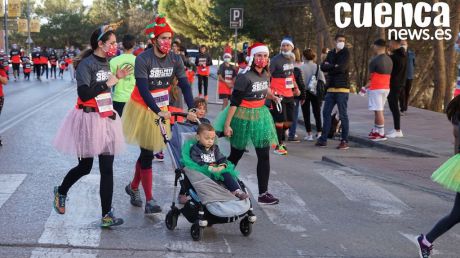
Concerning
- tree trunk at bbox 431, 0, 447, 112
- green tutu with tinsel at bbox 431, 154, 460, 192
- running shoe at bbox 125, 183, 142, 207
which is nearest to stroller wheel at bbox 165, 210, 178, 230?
running shoe at bbox 125, 183, 142, 207

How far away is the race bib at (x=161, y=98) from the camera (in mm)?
7000

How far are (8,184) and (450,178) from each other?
5.45 metres

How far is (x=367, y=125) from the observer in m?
15.8

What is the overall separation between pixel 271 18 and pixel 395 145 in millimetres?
25359

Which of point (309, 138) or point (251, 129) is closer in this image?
point (251, 129)

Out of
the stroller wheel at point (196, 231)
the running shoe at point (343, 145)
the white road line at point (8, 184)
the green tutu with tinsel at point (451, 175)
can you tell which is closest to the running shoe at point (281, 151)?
the running shoe at point (343, 145)

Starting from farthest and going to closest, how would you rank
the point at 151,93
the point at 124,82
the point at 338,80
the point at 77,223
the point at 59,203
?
the point at 338,80, the point at 124,82, the point at 151,93, the point at 59,203, the point at 77,223

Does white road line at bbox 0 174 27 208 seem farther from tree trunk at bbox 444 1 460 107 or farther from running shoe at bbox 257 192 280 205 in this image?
tree trunk at bbox 444 1 460 107

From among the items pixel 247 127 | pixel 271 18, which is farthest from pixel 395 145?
pixel 271 18

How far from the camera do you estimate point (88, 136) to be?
6379mm

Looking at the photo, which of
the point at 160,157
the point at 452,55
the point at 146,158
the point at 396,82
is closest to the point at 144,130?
the point at 146,158

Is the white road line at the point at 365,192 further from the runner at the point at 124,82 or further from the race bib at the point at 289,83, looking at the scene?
the runner at the point at 124,82

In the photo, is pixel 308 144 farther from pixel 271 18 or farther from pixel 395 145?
pixel 271 18

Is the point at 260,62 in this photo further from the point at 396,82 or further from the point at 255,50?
the point at 396,82
